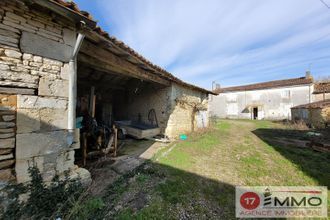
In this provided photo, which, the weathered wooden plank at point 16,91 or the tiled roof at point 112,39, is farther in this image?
the tiled roof at point 112,39

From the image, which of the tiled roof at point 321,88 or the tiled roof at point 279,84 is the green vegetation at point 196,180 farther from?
the tiled roof at point 279,84

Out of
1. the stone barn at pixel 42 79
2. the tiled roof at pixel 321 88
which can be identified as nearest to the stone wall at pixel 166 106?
the stone barn at pixel 42 79

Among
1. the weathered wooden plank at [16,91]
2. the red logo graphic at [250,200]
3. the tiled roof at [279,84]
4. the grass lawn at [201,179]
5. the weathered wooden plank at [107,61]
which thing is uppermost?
the tiled roof at [279,84]

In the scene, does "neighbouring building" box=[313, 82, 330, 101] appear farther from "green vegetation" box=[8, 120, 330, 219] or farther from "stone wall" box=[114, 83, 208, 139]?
"stone wall" box=[114, 83, 208, 139]

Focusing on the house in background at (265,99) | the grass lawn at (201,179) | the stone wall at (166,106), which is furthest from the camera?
A: the house in background at (265,99)

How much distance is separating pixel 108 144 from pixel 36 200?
278 cm

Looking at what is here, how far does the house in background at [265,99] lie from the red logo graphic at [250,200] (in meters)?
15.9

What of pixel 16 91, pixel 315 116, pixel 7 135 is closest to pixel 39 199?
pixel 7 135

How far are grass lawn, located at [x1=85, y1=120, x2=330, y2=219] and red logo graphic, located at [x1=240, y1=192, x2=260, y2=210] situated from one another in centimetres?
21

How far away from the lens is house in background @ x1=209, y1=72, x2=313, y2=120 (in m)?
21.1

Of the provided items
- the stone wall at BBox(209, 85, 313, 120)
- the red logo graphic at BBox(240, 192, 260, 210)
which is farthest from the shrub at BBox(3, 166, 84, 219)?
the stone wall at BBox(209, 85, 313, 120)

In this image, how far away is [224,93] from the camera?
28609 millimetres

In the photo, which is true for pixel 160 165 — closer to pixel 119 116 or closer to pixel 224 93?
pixel 119 116

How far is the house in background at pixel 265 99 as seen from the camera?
2112 centimetres
